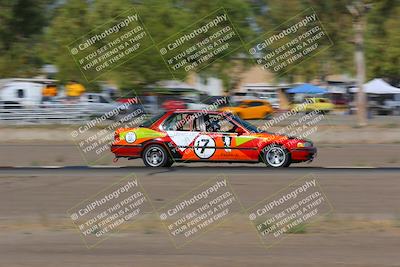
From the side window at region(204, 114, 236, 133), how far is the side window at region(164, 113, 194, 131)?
0.36m

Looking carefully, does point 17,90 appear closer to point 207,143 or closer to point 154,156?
point 154,156

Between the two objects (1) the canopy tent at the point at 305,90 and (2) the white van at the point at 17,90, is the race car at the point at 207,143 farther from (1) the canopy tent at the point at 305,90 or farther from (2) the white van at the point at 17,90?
(1) the canopy tent at the point at 305,90

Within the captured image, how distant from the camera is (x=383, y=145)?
24.0 meters

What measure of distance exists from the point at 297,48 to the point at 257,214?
29.9m

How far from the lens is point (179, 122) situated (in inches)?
643

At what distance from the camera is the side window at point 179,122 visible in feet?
53.4

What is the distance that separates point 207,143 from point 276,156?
1.47 m

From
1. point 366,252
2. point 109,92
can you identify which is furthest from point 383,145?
point 109,92

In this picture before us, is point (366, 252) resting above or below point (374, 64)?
below

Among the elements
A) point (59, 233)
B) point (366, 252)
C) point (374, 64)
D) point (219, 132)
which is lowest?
point (366, 252)

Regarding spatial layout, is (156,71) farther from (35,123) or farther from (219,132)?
(219,132)

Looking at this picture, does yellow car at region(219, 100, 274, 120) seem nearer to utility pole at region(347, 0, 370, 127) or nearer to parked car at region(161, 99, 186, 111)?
parked car at region(161, 99, 186, 111)

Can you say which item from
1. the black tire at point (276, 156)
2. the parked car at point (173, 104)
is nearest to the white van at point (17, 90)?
the parked car at point (173, 104)

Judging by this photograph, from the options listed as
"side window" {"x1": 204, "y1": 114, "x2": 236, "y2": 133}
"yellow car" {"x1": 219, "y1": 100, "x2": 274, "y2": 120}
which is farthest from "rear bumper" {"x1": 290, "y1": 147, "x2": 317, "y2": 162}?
"yellow car" {"x1": 219, "y1": 100, "x2": 274, "y2": 120}
